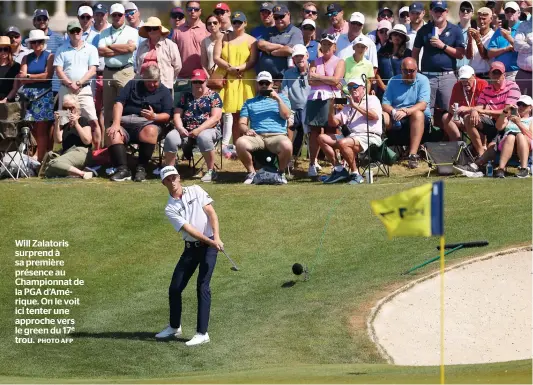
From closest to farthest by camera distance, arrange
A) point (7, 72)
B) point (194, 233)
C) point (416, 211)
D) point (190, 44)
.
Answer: point (416, 211), point (194, 233), point (7, 72), point (190, 44)

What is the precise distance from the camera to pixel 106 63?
2362cm

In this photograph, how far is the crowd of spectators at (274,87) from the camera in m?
21.9

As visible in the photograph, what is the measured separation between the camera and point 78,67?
75.0 ft

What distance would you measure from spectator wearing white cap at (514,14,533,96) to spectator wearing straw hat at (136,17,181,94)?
19.9 feet

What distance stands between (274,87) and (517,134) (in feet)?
14.4

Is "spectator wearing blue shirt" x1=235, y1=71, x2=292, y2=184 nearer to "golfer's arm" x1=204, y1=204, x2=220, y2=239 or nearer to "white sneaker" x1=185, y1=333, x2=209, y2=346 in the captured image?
"golfer's arm" x1=204, y1=204, x2=220, y2=239

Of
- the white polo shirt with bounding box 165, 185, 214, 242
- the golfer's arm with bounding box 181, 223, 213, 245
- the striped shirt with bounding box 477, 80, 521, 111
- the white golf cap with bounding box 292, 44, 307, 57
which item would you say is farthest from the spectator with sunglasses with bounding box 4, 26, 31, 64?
the golfer's arm with bounding box 181, 223, 213, 245

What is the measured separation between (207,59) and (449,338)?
9303 millimetres

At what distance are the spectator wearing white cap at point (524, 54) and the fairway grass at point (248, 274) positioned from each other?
203cm

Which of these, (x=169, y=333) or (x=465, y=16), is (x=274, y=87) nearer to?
(x=465, y=16)

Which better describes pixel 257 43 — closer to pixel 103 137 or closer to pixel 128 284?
pixel 103 137

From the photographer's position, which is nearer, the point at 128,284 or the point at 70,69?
the point at 128,284

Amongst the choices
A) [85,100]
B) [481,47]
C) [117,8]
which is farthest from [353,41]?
[85,100]

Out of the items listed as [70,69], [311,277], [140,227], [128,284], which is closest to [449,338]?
[311,277]
